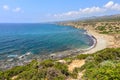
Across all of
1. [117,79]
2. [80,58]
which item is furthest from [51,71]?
[80,58]

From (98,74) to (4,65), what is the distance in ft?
85.2

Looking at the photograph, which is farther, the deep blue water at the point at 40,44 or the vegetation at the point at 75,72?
the deep blue water at the point at 40,44

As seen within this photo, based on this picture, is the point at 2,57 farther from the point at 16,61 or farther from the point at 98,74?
the point at 98,74

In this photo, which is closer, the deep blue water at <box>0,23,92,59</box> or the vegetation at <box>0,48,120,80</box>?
the vegetation at <box>0,48,120,80</box>

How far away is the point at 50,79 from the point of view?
1873 cm

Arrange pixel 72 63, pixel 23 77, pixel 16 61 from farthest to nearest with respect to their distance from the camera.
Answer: pixel 16 61 → pixel 72 63 → pixel 23 77

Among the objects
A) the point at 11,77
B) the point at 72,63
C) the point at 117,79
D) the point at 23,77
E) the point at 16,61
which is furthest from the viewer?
the point at 16,61

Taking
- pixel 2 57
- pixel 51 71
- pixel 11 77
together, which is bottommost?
pixel 2 57

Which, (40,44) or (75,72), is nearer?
(75,72)

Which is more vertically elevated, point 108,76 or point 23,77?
point 108,76

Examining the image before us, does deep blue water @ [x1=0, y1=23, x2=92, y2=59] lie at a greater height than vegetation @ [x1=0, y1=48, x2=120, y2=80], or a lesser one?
lesser

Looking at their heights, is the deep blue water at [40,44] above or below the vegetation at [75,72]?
below

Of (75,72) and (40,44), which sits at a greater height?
(75,72)

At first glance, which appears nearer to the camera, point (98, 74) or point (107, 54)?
point (98, 74)
